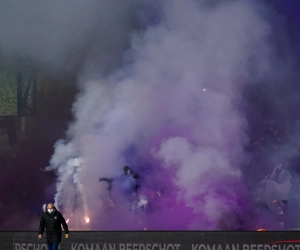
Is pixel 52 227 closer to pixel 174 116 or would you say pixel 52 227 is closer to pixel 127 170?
pixel 127 170

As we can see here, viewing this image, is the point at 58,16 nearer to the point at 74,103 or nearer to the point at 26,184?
the point at 74,103

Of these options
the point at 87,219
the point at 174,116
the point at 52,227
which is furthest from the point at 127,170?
the point at 52,227

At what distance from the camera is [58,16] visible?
1719 cm

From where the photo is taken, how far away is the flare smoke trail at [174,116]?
16.7 meters

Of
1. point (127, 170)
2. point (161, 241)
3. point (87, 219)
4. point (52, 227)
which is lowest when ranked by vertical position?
point (161, 241)

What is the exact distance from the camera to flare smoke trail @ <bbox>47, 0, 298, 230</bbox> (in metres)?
16.7

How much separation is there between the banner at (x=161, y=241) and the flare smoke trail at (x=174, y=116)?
18.6ft

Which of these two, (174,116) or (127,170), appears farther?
(174,116)

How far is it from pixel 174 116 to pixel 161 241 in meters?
6.86

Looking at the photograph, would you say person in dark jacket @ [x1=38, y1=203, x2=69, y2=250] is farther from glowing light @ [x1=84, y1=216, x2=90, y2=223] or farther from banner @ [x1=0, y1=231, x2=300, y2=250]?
glowing light @ [x1=84, y1=216, x2=90, y2=223]

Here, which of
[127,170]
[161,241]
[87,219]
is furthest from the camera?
[87,219]

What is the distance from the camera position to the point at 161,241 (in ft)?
35.1

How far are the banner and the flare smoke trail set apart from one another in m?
5.66

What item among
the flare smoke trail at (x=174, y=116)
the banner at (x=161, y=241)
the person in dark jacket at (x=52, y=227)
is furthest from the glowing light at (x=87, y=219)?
the person in dark jacket at (x=52, y=227)
